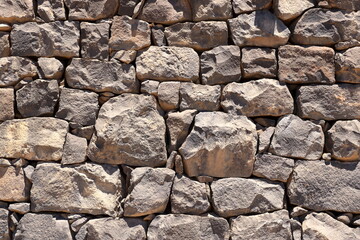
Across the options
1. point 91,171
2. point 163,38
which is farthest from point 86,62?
point 91,171

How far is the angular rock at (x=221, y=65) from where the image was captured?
2803mm

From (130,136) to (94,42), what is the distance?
0.70 metres

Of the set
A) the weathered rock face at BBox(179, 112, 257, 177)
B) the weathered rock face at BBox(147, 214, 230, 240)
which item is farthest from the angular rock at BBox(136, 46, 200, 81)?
the weathered rock face at BBox(147, 214, 230, 240)

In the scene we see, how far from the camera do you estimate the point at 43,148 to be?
8.89ft

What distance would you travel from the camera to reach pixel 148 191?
8.78 ft

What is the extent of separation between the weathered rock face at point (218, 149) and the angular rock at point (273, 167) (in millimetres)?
62

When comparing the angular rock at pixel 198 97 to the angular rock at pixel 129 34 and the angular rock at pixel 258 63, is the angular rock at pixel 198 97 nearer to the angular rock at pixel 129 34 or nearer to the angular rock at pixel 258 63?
the angular rock at pixel 258 63

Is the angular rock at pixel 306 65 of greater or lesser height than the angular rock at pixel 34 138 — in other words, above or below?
above

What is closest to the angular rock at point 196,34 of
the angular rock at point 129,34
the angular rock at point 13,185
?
the angular rock at point 129,34

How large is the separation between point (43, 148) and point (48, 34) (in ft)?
2.55

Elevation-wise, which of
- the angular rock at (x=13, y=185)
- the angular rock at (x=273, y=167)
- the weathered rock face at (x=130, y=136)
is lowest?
the angular rock at (x=13, y=185)

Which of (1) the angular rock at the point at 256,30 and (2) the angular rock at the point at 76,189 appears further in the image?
(1) the angular rock at the point at 256,30

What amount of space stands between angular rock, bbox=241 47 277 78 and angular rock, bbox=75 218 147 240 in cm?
127

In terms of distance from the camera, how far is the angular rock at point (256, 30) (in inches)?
111
